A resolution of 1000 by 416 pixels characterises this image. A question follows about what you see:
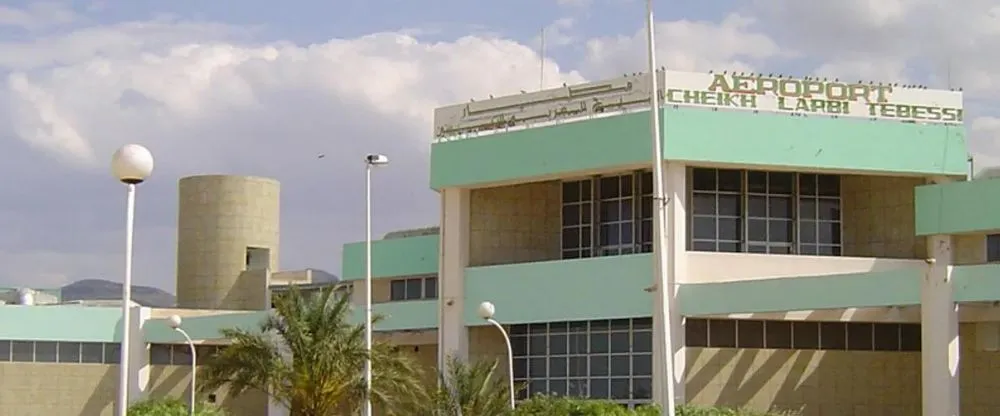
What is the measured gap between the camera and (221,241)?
79.8 m

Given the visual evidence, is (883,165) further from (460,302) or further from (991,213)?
(460,302)

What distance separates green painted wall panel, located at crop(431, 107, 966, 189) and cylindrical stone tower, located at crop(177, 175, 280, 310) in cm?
3281

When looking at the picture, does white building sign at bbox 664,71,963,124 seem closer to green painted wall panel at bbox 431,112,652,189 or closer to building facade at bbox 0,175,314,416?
green painted wall panel at bbox 431,112,652,189

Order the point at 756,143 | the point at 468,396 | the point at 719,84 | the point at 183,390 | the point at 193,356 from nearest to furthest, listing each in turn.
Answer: the point at 468,396, the point at 756,143, the point at 719,84, the point at 193,356, the point at 183,390

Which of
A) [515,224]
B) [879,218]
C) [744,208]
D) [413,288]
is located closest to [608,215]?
[515,224]

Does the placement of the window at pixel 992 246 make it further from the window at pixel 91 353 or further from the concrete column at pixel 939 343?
the window at pixel 91 353

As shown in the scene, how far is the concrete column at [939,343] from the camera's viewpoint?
131ft

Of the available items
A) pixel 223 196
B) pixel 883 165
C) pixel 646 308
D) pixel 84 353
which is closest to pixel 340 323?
pixel 646 308

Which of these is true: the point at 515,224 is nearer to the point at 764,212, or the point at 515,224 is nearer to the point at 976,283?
the point at 764,212

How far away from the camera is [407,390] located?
4203 cm

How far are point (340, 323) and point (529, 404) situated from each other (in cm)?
566

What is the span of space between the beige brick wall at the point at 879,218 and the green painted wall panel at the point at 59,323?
96.1 feet

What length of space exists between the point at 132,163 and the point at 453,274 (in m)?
32.0

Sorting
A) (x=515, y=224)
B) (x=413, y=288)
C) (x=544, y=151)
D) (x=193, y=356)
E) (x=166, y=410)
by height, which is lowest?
(x=166, y=410)
